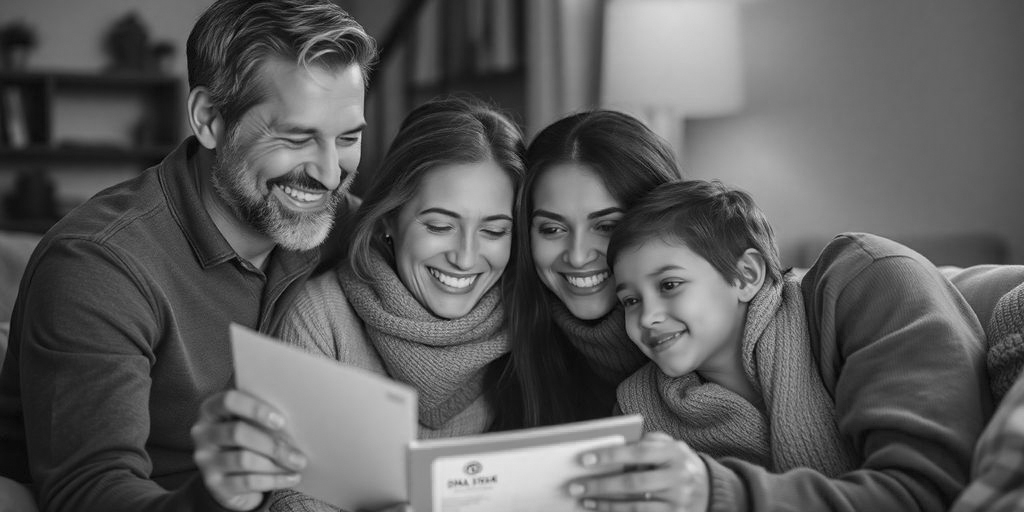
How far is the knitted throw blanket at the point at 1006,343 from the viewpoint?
124 cm

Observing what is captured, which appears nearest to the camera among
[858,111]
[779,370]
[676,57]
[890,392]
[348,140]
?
[890,392]

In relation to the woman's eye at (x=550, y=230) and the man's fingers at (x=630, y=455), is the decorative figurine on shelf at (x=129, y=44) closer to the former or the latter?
the woman's eye at (x=550, y=230)

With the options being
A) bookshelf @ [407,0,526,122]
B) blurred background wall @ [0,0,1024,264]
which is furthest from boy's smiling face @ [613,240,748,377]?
bookshelf @ [407,0,526,122]

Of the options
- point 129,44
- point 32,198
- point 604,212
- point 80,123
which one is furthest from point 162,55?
point 604,212

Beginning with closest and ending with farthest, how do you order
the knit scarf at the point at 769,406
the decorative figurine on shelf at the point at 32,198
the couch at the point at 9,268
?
the knit scarf at the point at 769,406 → the couch at the point at 9,268 → the decorative figurine on shelf at the point at 32,198

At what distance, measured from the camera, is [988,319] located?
144 cm

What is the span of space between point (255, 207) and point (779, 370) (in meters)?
0.87

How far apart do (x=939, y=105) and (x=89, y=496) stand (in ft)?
9.52

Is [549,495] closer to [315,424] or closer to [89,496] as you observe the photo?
[315,424]

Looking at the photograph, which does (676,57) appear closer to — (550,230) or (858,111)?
(858,111)

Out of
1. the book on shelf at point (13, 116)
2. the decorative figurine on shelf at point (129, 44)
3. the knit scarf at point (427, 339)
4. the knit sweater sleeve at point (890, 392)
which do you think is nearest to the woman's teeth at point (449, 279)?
the knit scarf at point (427, 339)

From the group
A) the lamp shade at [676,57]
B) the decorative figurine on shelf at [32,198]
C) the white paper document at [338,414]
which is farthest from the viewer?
the decorative figurine on shelf at [32,198]

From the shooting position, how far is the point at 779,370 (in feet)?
4.73

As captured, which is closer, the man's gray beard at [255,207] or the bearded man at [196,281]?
the bearded man at [196,281]
